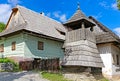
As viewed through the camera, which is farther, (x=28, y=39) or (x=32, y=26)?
(x=32, y=26)

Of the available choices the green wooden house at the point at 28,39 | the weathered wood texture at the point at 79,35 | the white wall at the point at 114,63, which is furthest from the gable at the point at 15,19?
the white wall at the point at 114,63

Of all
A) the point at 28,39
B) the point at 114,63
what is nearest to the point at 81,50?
the point at 114,63

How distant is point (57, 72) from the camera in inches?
595

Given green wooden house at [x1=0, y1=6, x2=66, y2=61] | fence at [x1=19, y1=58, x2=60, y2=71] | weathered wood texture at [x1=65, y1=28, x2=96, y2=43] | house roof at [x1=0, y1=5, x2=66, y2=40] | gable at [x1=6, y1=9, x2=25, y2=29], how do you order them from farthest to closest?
gable at [x1=6, y1=9, x2=25, y2=29] → house roof at [x1=0, y1=5, x2=66, y2=40] → green wooden house at [x1=0, y1=6, x2=66, y2=61] → fence at [x1=19, y1=58, x2=60, y2=71] → weathered wood texture at [x1=65, y1=28, x2=96, y2=43]

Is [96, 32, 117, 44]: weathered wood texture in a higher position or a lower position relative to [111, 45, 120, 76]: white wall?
higher

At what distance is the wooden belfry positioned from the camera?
13953 mm

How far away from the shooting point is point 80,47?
14.8m

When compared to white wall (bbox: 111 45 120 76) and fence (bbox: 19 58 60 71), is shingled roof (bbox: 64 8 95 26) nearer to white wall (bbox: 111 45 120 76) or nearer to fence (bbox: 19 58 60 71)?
white wall (bbox: 111 45 120 76)

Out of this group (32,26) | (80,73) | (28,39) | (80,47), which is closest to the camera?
(80,73)

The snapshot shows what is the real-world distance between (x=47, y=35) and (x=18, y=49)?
3.97 m

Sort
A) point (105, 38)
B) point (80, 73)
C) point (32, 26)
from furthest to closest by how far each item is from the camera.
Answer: point (32, 26) → point (105, 38) → point (80, 73)

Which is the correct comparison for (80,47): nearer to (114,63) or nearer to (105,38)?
(105,38)

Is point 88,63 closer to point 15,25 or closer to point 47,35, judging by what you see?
point 47,35

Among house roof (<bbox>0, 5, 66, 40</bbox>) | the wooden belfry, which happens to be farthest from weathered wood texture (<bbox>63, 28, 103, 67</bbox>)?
house roof (<bbox>0, 5, 66, 40</bbox>)
